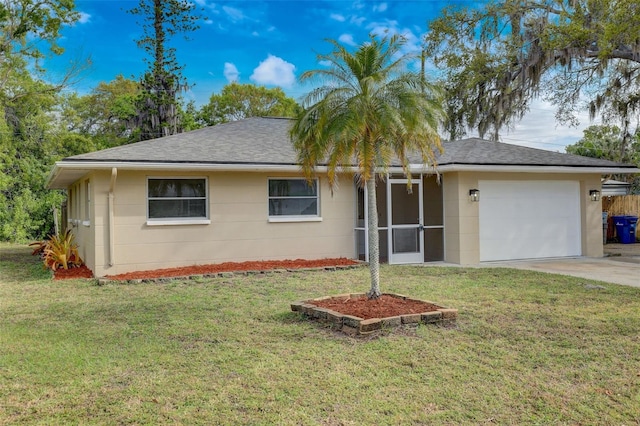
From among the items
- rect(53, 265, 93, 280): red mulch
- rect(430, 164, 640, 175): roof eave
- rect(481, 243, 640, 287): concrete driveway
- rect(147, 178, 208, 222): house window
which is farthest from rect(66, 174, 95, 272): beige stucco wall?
rect(481, 243, 640, 287): concrete driveway

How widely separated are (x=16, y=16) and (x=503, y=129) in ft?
61.8

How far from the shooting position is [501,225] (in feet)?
44.0

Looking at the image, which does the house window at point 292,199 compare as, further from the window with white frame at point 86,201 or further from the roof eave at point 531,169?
the window with white frame at point 86,201

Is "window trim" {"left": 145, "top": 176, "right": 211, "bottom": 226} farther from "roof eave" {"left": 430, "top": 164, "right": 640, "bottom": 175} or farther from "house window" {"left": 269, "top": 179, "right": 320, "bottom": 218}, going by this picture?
"roof eave" {"left": 430, "top": 164, "right": 640, "bottom": 175}

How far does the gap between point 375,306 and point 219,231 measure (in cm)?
630

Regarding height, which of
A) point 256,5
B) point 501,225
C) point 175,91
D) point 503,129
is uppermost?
point 256,5

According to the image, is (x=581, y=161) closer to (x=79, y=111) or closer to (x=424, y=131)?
(x=424, y=131)

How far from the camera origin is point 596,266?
12.0 meters

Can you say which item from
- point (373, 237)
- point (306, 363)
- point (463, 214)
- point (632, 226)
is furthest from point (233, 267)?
point (632, 226)

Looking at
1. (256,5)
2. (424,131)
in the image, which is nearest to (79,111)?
(256,5)

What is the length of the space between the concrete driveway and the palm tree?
5.54m

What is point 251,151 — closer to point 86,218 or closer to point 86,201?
point 86,201

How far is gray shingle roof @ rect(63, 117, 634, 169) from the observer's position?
11.4m

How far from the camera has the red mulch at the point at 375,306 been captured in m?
6.41
